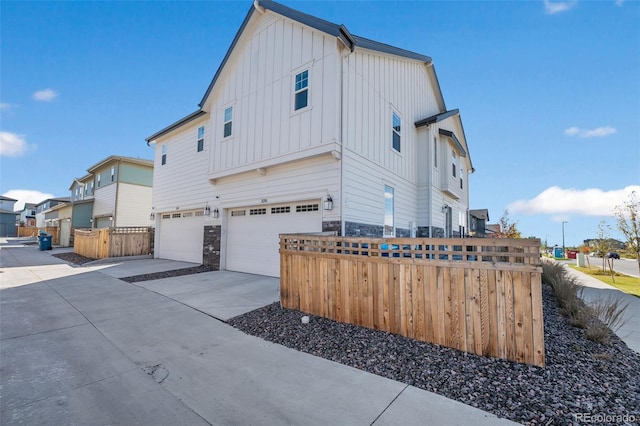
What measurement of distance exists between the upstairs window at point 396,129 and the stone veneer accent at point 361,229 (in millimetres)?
3461

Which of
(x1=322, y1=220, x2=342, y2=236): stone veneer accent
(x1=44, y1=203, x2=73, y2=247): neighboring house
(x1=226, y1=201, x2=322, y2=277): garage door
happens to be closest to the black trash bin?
(x1=44, y1=203, x2=73, y2=247): neighboring house

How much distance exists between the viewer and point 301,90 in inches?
327

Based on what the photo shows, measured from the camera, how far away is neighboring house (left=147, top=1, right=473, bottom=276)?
7730 mm

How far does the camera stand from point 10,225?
5100 cm

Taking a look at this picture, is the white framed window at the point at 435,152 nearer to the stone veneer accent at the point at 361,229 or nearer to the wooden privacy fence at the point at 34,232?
the stone veneer accent at the point at 361,229

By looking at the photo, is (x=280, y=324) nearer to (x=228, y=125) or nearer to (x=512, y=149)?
(x=228, y=125)

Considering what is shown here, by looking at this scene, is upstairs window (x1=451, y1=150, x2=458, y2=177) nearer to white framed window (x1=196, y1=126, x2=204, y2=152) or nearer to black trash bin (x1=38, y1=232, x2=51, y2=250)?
white framed window (x1=196, y1=126, x2=204, y2=152)

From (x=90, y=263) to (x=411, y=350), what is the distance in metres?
14.5

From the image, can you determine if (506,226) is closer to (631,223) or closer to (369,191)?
(631,223)

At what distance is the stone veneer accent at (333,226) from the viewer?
287 inches

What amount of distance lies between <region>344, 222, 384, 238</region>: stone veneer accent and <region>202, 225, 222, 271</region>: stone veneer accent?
5897 millimetres

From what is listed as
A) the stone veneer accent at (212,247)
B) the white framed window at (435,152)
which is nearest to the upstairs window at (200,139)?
the stone veneer accent at (212,247)

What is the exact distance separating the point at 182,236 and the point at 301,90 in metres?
9.60

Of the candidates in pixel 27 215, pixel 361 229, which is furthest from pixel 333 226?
pixel 27 215
